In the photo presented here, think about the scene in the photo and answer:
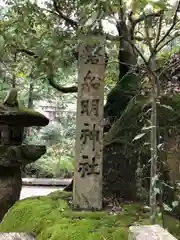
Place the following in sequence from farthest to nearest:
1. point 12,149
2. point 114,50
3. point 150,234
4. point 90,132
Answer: point 12,149
point 114,50
point 90,132
point 150,234

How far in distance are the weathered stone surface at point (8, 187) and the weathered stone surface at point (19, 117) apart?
2.43ft

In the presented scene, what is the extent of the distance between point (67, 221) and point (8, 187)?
241 centimetres

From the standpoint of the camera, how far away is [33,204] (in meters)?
3.71

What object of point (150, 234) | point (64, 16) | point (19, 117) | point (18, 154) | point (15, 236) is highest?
point (64, 16)

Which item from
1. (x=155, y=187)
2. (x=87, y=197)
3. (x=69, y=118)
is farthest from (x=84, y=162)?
(x=69, y=118)

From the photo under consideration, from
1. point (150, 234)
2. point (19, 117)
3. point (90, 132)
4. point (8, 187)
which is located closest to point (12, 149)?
point (19, 117)

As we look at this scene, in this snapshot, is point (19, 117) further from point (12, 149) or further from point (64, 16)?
point (64, 16)

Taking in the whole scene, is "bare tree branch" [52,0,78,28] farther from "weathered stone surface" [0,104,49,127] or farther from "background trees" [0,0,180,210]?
"weathered stone surface" [0,104,49,127]

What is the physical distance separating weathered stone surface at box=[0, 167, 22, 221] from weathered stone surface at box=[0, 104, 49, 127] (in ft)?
2.43

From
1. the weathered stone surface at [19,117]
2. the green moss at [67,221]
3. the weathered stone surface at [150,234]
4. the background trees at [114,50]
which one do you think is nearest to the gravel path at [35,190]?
the weathered stone surface at [19,117]

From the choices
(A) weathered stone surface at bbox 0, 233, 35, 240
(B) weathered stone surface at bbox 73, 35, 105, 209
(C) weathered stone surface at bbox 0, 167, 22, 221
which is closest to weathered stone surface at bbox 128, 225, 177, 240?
(A) weathered stone surface at bbox 0, 233, 35, 240

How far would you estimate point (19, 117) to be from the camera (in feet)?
16.7

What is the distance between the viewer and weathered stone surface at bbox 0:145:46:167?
5004 millimetres

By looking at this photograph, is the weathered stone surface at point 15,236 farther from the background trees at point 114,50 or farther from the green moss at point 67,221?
the background trees at point 114,50
